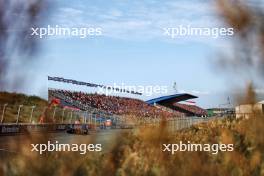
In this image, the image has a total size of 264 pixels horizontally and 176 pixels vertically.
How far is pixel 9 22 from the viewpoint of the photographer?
2127 millimetres

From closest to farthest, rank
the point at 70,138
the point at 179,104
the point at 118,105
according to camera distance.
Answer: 1. the point at 70,138
2. the point at 118,105
3. the point at 179,104

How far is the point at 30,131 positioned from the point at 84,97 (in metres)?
0.61

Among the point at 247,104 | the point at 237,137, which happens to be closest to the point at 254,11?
the point at 247,104

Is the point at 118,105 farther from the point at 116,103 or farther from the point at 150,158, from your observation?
the point at 150,158

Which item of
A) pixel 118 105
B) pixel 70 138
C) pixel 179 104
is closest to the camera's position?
pixel 70 138

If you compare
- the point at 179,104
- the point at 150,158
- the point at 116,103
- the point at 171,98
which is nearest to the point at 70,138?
the point at 150,158

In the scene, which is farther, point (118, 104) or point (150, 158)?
point (118, 104)

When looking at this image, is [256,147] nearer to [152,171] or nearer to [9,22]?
[152,171]

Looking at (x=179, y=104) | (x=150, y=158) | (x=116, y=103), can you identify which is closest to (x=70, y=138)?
(x=150, y=158)

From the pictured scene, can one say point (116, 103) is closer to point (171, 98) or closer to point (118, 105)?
point (118, 105)

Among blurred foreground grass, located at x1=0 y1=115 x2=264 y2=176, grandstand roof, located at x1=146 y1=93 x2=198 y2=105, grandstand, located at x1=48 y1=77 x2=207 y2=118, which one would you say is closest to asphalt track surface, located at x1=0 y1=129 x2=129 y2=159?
blurred foreground grass, located at x1=0 y1=115 x2=264 y2=176

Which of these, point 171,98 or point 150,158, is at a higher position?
point 171,98

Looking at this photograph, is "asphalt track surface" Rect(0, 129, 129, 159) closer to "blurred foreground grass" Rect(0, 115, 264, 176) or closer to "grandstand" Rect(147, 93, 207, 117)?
"blurred foreground grass" Rect(0, 115, 264, 176)

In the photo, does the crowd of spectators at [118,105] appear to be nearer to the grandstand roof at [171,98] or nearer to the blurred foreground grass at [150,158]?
the grandstand roof at [171,98]
